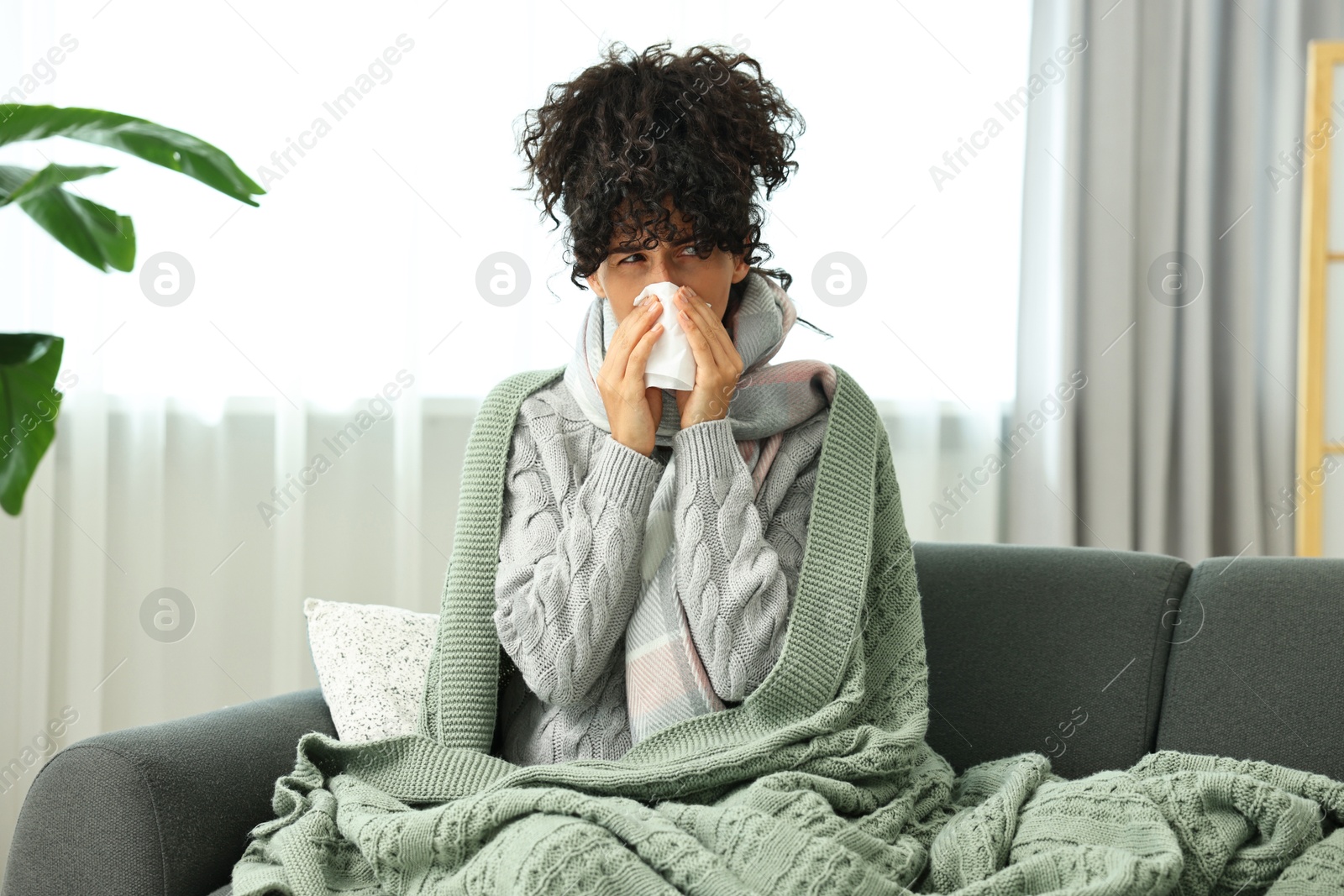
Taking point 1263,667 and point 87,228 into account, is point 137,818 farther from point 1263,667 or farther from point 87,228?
point 1263,667

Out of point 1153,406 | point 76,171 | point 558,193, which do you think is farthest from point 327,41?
point 1153,406

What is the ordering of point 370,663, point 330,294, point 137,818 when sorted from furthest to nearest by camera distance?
point 330,294 < point 370,663 < point 137,818

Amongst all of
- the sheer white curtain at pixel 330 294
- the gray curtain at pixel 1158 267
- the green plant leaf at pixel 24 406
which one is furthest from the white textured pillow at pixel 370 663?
the gray curtain at pixel 1158 267

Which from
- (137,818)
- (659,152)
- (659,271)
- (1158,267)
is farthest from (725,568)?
(1158,267)

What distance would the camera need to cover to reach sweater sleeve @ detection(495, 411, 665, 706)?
1.18 meters

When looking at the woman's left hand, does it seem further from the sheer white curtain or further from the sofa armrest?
the sheer white curtain

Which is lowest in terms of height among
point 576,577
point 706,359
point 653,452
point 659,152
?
point 576,577

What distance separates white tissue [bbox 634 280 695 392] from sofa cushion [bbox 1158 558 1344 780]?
0.72 metres

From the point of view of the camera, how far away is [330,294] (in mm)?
2248

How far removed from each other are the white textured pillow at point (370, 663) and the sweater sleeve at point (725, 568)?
338mm

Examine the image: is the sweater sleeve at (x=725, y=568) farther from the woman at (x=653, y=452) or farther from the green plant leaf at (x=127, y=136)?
the green plant leaf at (x=127, y=136)

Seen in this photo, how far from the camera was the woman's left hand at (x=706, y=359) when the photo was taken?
1.23 m

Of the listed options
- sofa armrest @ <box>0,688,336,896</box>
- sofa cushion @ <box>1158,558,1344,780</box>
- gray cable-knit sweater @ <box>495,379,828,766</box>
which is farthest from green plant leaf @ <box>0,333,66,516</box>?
sofa cushion @ <box>1158,558,1344,780</box>

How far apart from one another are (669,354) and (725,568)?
0.24m
